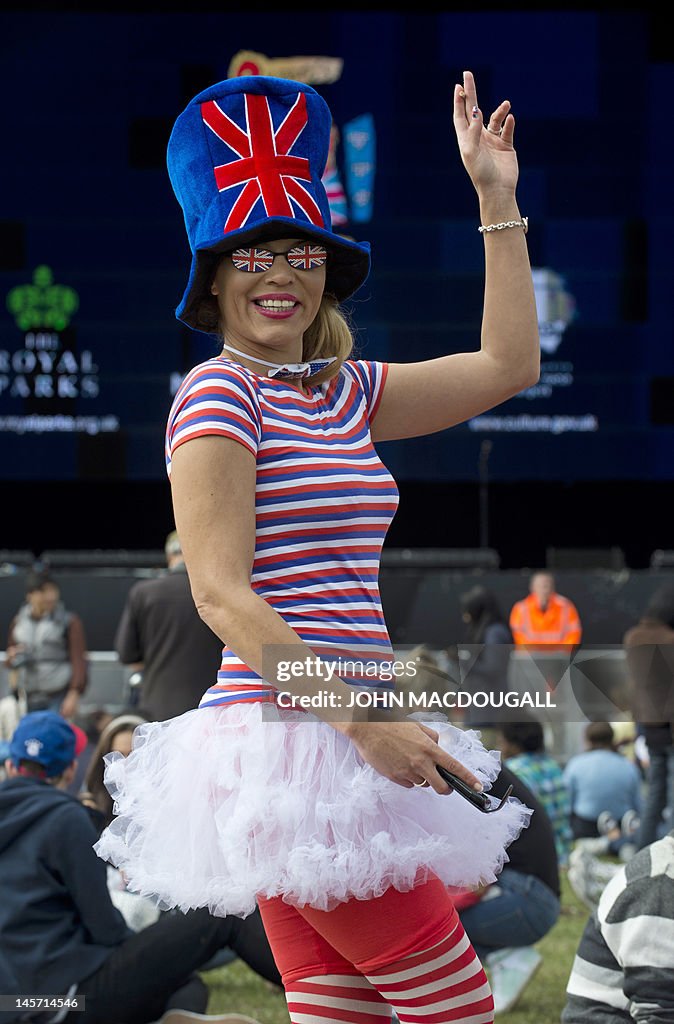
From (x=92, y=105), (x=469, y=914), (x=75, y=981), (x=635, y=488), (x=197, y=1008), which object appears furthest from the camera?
(x=635, y=488)

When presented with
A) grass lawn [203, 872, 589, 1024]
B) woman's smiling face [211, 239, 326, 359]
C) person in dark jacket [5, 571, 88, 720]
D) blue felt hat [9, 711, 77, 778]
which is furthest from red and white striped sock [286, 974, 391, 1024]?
person in dark jacket [5, 571, 88, 720]

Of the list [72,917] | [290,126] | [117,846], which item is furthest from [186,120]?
[72,917]

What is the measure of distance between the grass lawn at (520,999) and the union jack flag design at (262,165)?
2453 millimetres

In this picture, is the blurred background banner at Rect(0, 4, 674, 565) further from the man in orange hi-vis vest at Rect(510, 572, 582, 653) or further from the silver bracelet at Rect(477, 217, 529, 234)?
the silver bracelet at Rect(477, 217, 529, 234)

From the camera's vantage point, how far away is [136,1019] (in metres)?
3.07

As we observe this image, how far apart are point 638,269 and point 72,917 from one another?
828cm

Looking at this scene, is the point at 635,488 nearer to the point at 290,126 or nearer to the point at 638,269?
the point at 638,269

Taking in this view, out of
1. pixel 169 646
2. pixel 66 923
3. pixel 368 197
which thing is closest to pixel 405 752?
pixel 66 923

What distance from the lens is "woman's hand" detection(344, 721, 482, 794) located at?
4.74 feet

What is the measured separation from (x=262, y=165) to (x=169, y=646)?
10.1ft

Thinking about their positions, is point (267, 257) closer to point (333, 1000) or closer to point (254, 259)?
point (254, 259)

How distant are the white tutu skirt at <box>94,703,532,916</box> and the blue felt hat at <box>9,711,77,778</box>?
160cm

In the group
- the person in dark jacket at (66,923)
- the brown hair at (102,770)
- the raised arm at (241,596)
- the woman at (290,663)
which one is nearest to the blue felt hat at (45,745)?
the person in dark jacket at (66,923)

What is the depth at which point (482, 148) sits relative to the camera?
1.81 m
